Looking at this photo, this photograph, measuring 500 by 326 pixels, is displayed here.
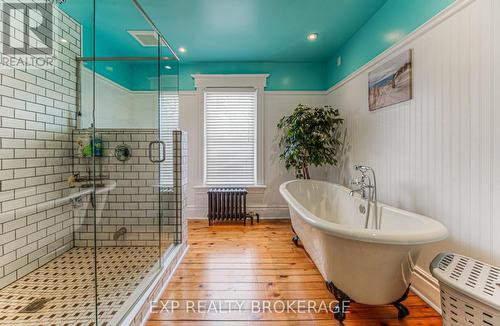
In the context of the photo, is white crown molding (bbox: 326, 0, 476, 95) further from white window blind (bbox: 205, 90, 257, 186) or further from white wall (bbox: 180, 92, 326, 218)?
white window blind (bbox: 205, 90, 257, 186)

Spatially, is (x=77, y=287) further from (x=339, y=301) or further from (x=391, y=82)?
(x=391, y=82)

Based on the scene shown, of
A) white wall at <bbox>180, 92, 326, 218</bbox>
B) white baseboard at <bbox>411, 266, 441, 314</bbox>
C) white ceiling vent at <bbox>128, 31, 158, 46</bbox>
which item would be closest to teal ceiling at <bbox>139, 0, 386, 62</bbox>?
white ceiling vent at <bbox>128, 31, 158, 46</bbox>

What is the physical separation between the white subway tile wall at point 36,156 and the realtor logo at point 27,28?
42 millimetres

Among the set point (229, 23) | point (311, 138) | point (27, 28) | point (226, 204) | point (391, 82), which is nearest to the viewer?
point (27, 28)

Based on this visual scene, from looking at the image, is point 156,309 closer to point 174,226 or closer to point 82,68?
point 174,226

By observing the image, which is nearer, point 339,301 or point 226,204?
point 339,301

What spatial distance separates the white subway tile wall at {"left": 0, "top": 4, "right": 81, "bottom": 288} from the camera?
71.2 inches

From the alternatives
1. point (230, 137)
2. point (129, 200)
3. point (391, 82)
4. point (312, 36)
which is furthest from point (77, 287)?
point (312, 36)

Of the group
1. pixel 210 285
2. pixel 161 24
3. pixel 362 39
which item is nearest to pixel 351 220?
pixel 210 285

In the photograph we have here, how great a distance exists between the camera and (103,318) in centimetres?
138

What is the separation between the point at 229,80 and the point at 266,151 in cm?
133

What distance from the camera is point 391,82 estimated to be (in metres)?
2.05

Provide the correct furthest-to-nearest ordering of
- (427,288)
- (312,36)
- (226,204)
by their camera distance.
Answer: (226,204)
(312,36)
(427,288)

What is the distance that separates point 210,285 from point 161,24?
9.39 ft
